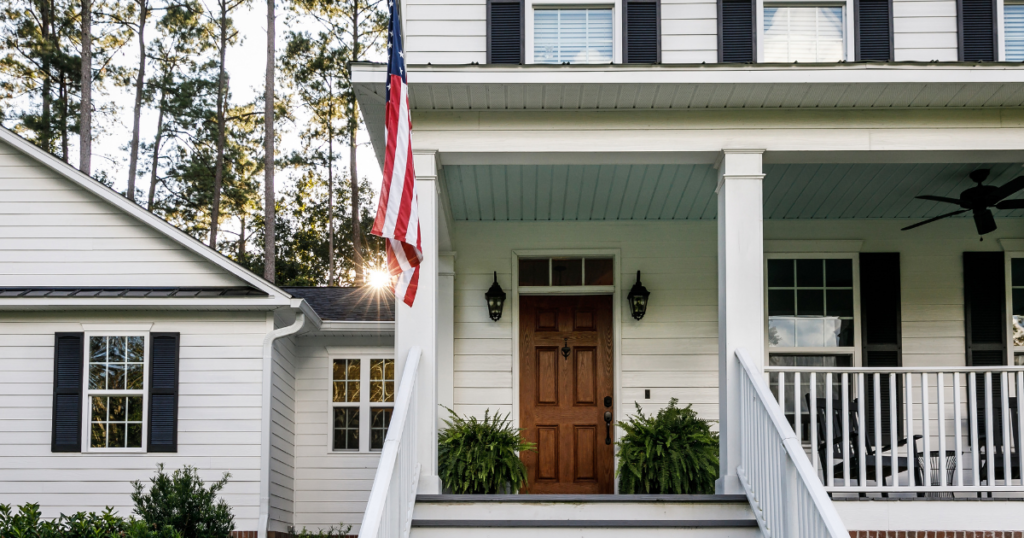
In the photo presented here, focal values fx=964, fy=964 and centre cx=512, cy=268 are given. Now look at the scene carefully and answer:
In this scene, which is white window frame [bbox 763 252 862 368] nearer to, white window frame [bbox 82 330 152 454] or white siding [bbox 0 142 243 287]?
white siding [bbox 0 142 243 287]

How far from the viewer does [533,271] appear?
8266 mm

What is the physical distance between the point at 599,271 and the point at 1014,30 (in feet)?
11.7

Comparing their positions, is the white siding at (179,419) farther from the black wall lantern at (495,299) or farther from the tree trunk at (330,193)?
the tree trunk at (330,193)

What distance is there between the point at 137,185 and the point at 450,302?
16.5m

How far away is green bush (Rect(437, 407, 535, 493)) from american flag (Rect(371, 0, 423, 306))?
1294 millimetres

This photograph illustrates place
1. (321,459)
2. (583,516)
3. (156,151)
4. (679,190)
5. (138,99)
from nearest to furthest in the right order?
(583,516) < (679,190) < (321,459) < (138,99) < (156,151)

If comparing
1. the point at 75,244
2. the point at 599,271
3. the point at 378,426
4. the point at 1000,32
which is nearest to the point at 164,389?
the point at 75,244

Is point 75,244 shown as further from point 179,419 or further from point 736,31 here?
point 736,31

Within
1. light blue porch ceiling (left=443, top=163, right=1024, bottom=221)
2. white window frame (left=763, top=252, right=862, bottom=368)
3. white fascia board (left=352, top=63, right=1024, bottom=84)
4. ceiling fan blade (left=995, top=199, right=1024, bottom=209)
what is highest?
white fascia board (left=352, top=63, right=1024, bottom=84)

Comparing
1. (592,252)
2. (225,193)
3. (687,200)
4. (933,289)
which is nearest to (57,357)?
(592,252)

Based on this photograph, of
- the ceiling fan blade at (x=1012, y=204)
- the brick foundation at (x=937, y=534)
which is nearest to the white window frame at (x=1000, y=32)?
the ceiling fan blade at (x=1012, y=204)

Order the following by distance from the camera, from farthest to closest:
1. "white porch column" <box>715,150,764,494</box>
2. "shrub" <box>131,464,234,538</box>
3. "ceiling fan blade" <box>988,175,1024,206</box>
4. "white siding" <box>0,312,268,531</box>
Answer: "white siding" <box>0,312,268,531</box> → "shrub" <box>131,464,234,538</box> → "ceiling fan blade" <box>988,175,1024,206</box> → "white porch column" <box>715,150,764,494</box>

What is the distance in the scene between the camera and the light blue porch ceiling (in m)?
6.88

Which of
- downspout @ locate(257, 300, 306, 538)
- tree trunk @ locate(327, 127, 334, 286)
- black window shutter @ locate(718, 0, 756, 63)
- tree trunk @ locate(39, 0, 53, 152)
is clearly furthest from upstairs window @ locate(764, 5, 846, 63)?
tree trunk @ locate(39, 0, 53, 152)
